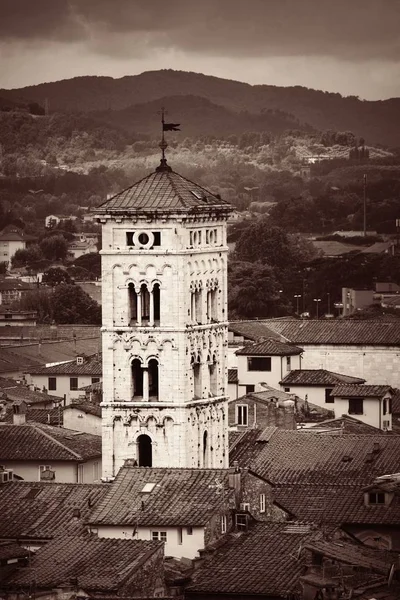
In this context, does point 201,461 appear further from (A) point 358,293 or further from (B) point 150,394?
(A) point 358,293

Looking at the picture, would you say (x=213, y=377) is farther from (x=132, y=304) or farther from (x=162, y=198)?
(x=162, y=198)

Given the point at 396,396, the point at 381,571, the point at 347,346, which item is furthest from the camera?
the point at 347,346

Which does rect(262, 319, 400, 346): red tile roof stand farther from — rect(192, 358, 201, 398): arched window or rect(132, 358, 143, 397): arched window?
rect(132, 358, 143, 397): arched window

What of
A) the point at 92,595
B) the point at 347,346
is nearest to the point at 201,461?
the point at 92,595

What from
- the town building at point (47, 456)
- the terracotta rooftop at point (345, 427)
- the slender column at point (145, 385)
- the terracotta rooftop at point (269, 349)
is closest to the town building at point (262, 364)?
the terracotta rooftop at point (269, 349)

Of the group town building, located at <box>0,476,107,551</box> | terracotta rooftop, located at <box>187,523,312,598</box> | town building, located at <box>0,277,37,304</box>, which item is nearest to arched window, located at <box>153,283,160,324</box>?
town building, located at <box>0,476,107,551</box>

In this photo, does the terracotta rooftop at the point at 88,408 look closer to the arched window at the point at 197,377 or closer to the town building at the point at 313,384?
the town building at the point at 313,384
